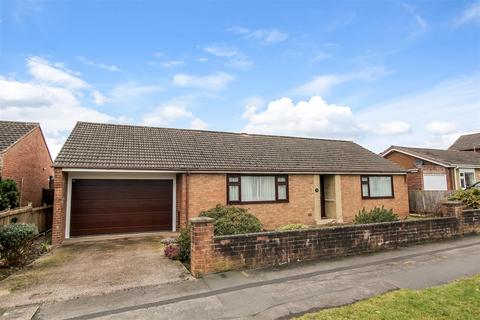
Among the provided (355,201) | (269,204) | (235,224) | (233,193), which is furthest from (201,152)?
(355,201)

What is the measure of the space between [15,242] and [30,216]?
4.67 meters

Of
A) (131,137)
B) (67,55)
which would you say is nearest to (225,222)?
(131,137)

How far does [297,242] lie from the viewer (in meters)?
7.00

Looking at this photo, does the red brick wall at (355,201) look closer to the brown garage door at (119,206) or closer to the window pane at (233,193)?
the window pane at (233,193)

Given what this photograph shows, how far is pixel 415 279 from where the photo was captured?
5.79 metres

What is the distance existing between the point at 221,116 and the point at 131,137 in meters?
5.48

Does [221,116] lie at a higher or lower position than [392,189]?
higher

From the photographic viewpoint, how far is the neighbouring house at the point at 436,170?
20656 mm

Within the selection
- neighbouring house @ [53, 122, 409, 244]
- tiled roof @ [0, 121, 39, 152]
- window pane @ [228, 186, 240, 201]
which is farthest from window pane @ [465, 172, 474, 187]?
tiled roof @ [0, 121, 39, 152]

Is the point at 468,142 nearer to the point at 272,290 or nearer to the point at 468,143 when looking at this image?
the point at 468,143

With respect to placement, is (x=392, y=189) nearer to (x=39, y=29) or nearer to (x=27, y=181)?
(x=39, y=29)

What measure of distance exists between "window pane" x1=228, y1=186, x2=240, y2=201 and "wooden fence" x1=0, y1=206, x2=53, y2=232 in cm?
773

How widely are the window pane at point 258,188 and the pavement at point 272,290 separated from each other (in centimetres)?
590

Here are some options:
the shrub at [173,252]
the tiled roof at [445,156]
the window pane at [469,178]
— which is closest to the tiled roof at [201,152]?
the shrub at [173,252]
